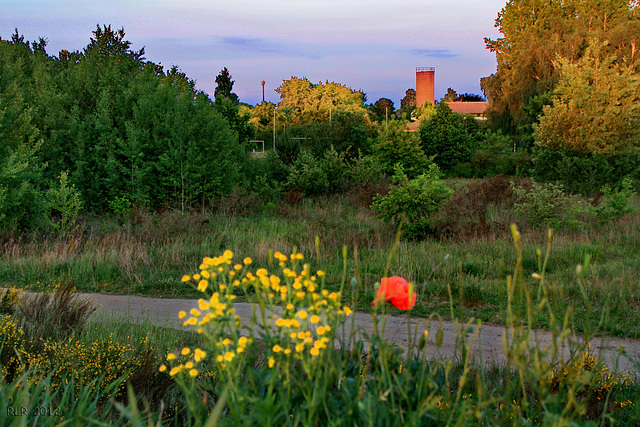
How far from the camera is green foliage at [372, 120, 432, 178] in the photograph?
2408cm

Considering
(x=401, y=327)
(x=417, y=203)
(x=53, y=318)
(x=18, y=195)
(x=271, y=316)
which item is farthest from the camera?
(x=417, y=203)

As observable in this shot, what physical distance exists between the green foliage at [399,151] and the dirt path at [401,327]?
1815 centimetres

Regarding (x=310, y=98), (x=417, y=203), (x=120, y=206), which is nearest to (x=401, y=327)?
(x=417, y=203)

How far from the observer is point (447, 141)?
30484mm

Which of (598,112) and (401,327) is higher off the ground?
(598,112)

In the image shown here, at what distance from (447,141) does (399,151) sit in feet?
24.5

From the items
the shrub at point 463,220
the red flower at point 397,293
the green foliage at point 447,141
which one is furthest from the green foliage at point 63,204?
the green foliage at point 447,141

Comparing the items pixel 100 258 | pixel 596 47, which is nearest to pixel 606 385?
pixel 100 258

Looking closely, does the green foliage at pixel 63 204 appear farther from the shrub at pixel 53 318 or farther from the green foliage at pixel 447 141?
the green foliage at pixel 447 141

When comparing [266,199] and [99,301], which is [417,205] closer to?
[99,301]

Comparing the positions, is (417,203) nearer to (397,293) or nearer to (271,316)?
(397,293)

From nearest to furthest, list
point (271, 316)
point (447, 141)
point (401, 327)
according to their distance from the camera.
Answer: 1. point (271, 316)
2. point (401, 327)
3. point (447, 141)

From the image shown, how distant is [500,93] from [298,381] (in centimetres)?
3718

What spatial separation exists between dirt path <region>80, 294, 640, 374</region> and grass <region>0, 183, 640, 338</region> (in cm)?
29
